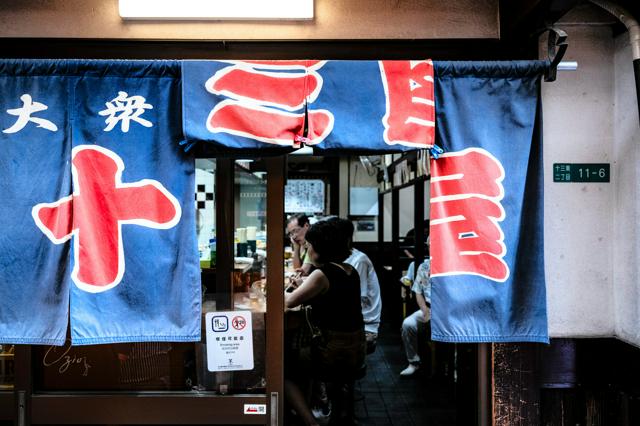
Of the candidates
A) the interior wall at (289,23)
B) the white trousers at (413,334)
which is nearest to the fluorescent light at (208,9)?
the interior wall at (289,23)

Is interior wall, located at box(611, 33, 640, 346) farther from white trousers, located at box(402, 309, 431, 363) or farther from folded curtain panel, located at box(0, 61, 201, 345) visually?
white trousers, located at box(402, 309, 431, 363)

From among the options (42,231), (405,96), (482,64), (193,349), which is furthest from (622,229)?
(42,231)

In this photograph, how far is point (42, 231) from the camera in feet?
12.2

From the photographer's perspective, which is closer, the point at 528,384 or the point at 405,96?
the point at 405,96

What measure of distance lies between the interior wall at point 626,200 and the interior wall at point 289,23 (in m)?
1.17

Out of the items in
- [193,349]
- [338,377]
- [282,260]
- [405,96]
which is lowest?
[338,377]

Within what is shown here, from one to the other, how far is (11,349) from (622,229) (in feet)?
18.2

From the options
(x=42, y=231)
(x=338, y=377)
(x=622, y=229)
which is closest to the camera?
(x=42, y=231)

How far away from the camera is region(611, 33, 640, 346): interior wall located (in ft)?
12.9

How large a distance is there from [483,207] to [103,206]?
3006 millimetres

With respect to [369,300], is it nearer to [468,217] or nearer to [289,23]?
[468,217]

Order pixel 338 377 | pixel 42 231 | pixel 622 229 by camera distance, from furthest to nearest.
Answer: pixel 338 377
pixel 622 229
pixel 42 231

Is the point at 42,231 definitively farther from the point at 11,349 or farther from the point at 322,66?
the point at 322,66

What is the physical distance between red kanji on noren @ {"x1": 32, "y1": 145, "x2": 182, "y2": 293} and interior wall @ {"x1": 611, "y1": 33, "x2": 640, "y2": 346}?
3753mm
